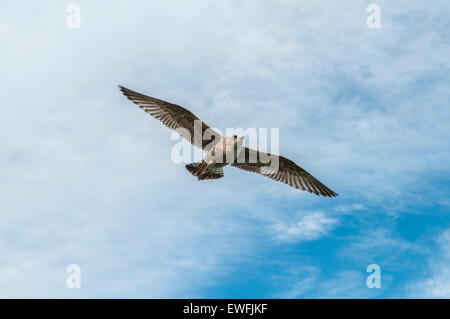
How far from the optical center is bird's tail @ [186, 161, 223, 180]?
20.5 m

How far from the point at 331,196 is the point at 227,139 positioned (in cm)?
540

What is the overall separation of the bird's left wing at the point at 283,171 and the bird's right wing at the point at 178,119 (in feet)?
5.96

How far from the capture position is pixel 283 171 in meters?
22.7

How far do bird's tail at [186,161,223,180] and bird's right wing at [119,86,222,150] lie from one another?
78cm

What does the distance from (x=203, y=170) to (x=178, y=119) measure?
211 centimetres

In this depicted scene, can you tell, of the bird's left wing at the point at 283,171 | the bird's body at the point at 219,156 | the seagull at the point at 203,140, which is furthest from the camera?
the bird's left wing at the point at 283,171

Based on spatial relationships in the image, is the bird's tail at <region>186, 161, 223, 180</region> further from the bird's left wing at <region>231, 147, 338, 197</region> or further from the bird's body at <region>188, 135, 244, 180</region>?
the bird's left wing at <region>231, 147, 338, 197</region>

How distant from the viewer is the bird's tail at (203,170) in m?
20.5

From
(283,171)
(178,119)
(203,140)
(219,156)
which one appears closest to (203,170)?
(219,156)

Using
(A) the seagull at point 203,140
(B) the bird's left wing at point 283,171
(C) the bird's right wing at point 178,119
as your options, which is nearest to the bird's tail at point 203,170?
(A) the seagull at point 203,140

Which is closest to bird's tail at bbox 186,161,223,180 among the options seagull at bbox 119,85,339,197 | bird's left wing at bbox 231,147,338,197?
seagull at bbox 119,85,339,197

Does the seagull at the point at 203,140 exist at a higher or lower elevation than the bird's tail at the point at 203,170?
higher

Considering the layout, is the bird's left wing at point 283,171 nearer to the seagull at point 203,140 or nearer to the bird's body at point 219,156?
the seagull at point 203,140
